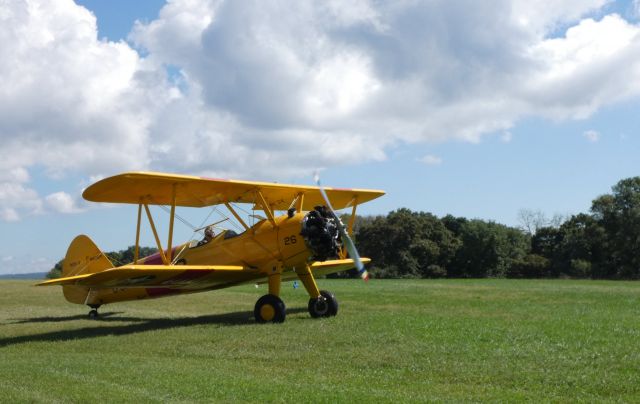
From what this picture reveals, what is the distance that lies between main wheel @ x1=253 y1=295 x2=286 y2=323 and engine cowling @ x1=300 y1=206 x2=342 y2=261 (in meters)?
1.43

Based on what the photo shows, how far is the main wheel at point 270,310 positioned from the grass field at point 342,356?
25 centimetres

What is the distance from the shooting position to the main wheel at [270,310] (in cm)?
1322

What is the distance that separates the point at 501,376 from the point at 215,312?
1065 cm

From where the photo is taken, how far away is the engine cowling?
12.8 metres

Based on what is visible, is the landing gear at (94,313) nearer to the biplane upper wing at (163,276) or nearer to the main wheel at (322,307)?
the biplane upper wing at (163,276)

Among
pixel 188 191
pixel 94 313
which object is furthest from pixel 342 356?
pixel 94 313

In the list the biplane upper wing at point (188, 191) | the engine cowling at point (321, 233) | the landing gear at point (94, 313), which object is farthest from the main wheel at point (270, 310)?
the landing gear at point (94, 313)

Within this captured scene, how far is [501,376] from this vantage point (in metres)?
7.57

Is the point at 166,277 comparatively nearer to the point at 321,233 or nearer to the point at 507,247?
the point at 321,233

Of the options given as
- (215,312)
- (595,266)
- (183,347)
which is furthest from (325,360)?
(595,266)

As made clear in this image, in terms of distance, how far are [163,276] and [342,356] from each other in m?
5.24

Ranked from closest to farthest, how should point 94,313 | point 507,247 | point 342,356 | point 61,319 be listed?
point 342,356 → point 61,319 → point 94,313 → point 507,247

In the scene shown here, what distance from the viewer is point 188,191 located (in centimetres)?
1455

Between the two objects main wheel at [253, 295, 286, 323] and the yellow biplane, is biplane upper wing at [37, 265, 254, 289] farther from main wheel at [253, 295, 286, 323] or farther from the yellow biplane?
main wheel at [253, 295, 286, 323]
